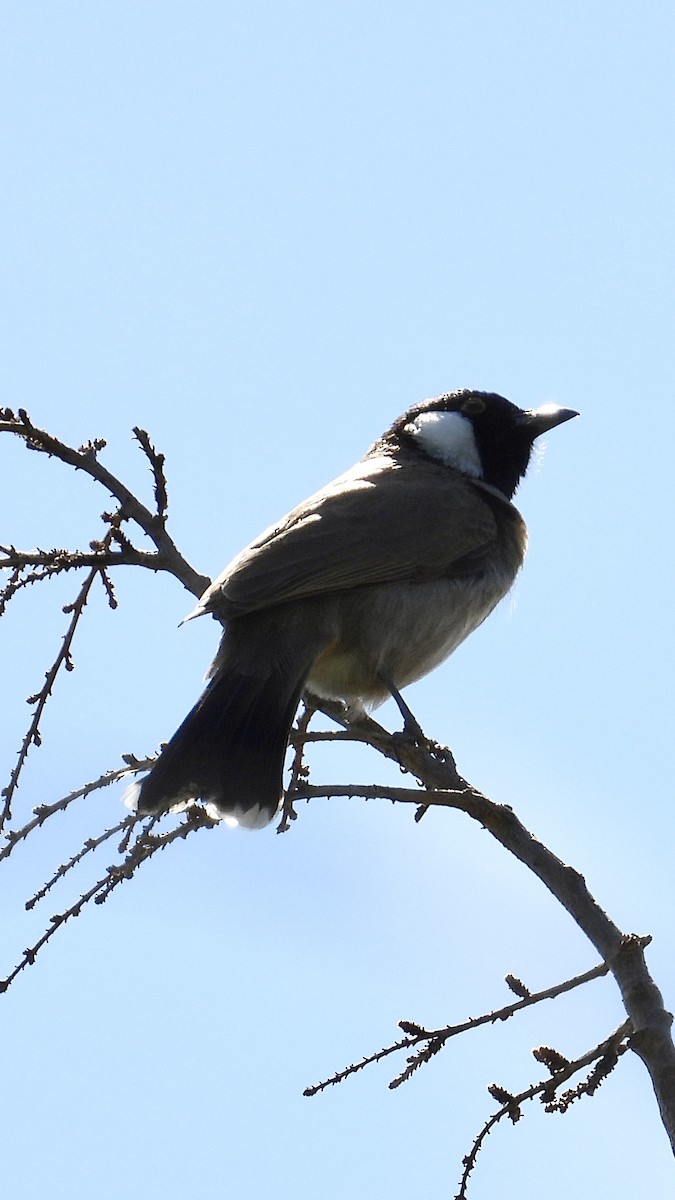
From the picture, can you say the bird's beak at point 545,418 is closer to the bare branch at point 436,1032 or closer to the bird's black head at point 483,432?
the bird's black head at point 483,432

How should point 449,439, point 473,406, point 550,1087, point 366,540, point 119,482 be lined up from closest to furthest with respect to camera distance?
1. point 550,1087
2. point 119,482
3. point 366,540
4. point 449,439
5. point 473,406

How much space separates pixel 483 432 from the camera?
6707 mm

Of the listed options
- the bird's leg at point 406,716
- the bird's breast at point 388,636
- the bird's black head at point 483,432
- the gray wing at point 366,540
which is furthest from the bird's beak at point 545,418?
the bird's leg at point 406,716

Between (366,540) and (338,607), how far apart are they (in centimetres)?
31

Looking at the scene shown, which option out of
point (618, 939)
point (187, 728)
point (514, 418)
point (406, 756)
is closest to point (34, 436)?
point (187, 728)

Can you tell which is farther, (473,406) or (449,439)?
(473,406)

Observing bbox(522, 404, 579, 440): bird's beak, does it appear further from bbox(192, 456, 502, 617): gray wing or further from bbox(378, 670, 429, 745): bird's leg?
bbox(378, 670, 429, 745): bird's leg

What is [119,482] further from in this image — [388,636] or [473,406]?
[473,406]

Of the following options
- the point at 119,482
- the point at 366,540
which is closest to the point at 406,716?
the point at 366,540

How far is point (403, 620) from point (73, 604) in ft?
5.27

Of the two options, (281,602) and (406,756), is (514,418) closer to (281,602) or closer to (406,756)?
(281,602)

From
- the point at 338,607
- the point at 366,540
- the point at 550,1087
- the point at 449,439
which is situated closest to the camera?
the point at 550,1087

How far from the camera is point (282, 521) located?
211 inches

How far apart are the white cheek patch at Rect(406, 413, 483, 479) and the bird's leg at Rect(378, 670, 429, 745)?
5.27 ft
